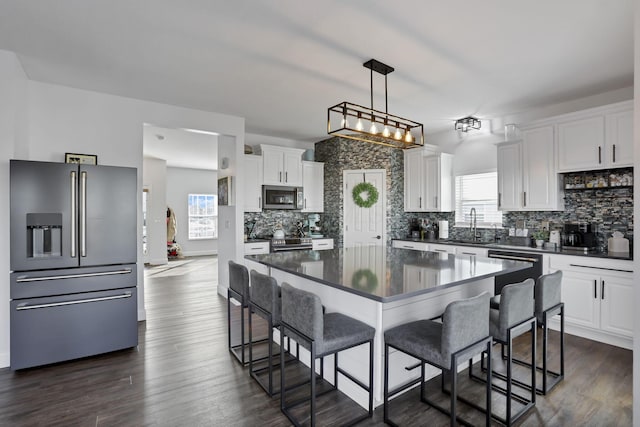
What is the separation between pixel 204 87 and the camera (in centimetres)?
367

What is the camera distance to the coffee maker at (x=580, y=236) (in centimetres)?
382

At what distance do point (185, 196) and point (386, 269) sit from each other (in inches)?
353

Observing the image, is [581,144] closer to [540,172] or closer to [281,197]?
[540,172]

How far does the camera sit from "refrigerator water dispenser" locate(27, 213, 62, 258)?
9.16 ft

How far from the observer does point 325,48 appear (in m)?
2.79

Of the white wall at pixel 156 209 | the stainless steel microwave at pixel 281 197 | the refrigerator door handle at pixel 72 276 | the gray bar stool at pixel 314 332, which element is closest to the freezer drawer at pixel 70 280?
the refrigerator door handle at pixel 72 276

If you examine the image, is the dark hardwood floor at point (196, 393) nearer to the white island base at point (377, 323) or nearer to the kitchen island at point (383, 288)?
the white island base at point (377, 323)

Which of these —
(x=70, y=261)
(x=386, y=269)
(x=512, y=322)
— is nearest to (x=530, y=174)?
(x=512, y=322)

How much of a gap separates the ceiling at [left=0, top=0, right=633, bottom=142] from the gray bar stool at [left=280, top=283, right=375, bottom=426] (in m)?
1.97

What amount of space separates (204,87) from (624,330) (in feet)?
16.5

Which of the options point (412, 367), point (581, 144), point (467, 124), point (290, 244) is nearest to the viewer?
point (412, 367)

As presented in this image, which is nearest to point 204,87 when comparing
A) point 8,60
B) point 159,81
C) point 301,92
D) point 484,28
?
point 159,81

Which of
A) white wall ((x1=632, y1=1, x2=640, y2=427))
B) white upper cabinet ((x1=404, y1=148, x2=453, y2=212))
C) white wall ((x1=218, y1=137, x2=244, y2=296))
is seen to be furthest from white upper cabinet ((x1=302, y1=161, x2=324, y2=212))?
white wall ((x1=632, y1=1, x2=640, y2=427))

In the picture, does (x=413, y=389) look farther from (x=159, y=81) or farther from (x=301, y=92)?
(x=159, y=81)
